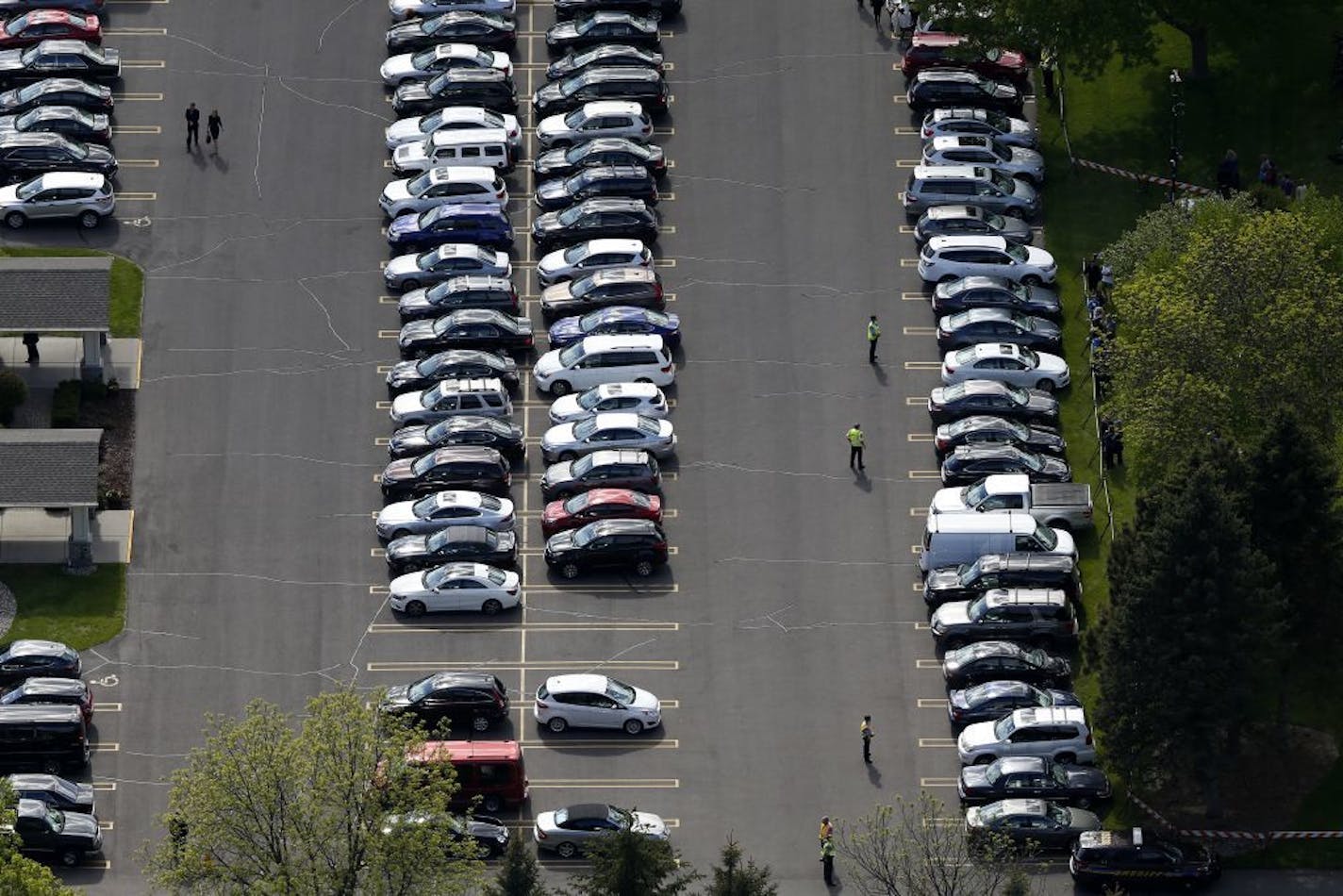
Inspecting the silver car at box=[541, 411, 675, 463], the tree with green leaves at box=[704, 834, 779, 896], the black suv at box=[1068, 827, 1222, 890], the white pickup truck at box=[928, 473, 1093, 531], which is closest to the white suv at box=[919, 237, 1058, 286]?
the white pickup truck at box=[928, 473, 1093, 531]

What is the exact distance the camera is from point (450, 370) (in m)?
127

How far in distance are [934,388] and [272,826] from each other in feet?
112

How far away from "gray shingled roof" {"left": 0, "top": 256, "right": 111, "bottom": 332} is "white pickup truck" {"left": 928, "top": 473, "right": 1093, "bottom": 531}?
3024 centimetres

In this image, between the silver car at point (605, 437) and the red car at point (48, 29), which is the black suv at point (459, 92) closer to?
the red car at point (48, 29)

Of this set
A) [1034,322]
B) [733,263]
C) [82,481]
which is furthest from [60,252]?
[1034,322]

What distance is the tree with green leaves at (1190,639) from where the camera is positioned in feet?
356

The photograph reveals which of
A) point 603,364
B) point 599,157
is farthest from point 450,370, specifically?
point 599,157

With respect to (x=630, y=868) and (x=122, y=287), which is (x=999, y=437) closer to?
(x=630, y=868)

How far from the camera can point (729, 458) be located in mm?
125750

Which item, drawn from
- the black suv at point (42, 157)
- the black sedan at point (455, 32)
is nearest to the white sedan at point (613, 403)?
the black sedan at point (455, 32)

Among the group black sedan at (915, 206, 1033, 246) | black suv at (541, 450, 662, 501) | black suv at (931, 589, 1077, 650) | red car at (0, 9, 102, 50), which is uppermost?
red car at (0, 9, 102, 50)

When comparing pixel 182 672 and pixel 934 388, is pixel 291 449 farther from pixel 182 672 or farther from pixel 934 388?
pixel 934 388

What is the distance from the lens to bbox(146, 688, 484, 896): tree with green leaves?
341 ft

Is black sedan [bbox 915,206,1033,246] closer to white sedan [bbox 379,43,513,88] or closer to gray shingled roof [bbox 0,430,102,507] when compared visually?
white sedan [bbox 379,43,513,88]
